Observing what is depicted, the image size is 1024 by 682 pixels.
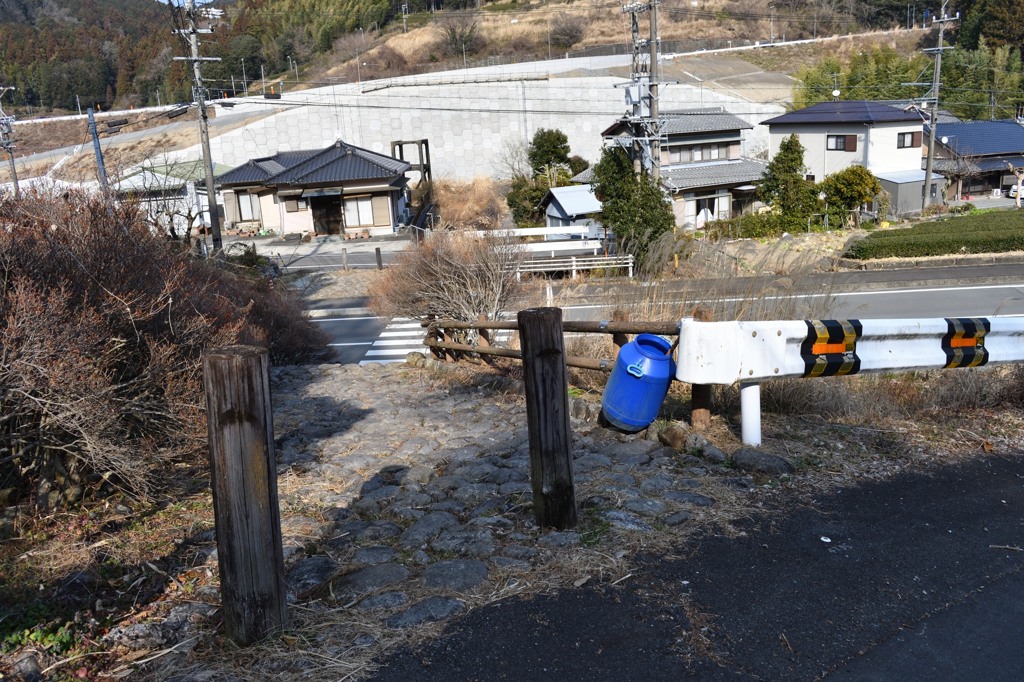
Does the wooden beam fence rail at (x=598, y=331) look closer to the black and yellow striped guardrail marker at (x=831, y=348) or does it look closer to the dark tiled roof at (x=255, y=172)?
the black and yellow striped guardrail marker at (x=831, y=348)

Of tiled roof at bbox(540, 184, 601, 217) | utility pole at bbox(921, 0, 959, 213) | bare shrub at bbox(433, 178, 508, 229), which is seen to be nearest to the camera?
tiled roof at bbox(540, 184, 601, 217)

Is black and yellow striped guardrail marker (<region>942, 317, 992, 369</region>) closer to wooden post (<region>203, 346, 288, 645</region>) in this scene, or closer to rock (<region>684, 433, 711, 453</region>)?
rock (<region>684, 433, 711, 453</region>)

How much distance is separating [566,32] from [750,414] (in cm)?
8067

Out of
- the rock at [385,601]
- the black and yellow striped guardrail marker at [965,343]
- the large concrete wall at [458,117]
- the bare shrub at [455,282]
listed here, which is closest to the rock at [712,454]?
the black and yellow striped guardrail marker at [965,343]

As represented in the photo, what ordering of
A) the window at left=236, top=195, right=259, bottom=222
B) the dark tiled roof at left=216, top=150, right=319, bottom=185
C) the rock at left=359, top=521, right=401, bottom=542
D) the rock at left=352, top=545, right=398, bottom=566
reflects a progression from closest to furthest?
the rock at left=352, top=545, right=398, bottom=566 → the rock at left=359, top=521, right=401, bottom=542 → the dark tiled roof at left=216, top=150, right=319, bottom=185 → the window at left=236, top=195, right=259, bottom=222

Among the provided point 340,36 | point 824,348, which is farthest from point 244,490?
point 340,36

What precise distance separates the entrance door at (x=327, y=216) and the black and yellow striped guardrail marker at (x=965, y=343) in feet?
111

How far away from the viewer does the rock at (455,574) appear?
11.3 ft

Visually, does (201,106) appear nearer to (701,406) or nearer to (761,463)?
(701,406)

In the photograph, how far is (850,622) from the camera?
10.1 ft

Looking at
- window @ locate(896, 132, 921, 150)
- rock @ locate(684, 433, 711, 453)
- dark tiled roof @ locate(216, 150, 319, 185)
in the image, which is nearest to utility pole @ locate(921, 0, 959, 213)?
window @ locate(896, 132, 921, 150)

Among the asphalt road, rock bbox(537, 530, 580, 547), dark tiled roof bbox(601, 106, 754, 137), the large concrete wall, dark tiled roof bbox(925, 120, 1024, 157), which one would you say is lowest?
the asphalt road

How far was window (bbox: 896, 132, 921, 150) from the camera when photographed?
125 feet

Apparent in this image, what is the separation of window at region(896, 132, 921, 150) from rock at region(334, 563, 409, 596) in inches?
1575
